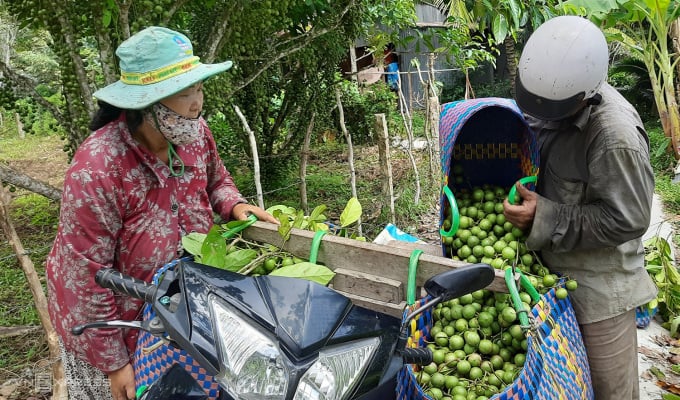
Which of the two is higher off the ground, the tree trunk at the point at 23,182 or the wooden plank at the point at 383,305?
the tree trunk at the point at 23,182

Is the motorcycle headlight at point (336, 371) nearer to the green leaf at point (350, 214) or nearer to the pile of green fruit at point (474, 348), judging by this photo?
the pile of green fruit at point (474, 348)

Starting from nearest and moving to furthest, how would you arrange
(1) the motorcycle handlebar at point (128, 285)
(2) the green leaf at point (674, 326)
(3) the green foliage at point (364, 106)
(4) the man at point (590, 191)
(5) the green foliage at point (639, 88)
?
(1) the motorcycle handlebar at point (128, 285)
(4) the man at point (590, 191)
(2) the green leaf at point (674, 326)
(3) the green foliage at point (364, 106)
(5) the green foliage at point (639, 88)

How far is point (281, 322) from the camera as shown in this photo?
1227 mm

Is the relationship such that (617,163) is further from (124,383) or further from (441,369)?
(124,383)

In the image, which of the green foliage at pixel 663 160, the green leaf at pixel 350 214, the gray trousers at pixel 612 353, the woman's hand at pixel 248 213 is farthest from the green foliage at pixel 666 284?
the green foliage at pixel 663 160

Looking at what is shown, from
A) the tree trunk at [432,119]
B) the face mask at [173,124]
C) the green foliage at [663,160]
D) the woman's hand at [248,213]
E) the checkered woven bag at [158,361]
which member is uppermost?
the face mask at [173,124]

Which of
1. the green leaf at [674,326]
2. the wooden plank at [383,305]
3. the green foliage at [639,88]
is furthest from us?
the green foliage at [639,88]

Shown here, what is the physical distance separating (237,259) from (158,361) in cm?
42

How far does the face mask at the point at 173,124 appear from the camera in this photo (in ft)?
6.29

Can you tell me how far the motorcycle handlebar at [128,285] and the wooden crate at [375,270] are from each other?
0.67m

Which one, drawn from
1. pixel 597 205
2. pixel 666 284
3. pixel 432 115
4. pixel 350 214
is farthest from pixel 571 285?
pixel 432 115

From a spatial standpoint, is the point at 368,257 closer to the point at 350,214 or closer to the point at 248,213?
the point at 350,214

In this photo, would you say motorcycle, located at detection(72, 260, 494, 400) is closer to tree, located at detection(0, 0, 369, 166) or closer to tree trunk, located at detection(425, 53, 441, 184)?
tree, located at detection(0, 0, 369, 166)

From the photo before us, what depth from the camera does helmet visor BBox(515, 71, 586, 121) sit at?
1888 mm
